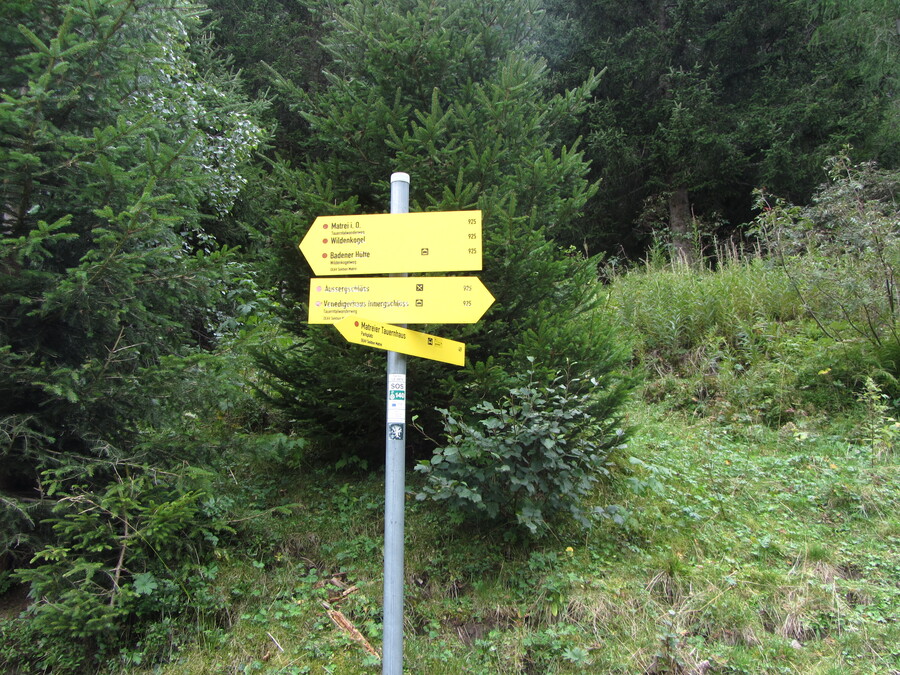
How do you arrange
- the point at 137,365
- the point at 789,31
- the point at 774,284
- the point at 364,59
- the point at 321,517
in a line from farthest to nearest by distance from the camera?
the point at 789,31 → the point at 774,284 → the point at 364,59 → the point at 321,517 → the point at 137,365

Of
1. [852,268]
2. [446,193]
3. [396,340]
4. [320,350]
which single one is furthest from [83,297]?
[852,268]

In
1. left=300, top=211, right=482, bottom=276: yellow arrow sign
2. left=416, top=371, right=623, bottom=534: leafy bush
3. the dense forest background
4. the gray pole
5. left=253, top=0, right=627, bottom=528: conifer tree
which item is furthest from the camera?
left=253, top=0, right=627, bottom=528: conifer tree

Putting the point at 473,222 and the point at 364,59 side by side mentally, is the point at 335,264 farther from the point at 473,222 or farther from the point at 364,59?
the point at 364,59

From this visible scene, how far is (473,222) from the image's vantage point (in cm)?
223

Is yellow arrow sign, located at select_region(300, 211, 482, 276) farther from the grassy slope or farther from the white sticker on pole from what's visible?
the grassy slope

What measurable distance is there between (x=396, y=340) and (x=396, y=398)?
0.24m

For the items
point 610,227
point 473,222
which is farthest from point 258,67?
point 473,222

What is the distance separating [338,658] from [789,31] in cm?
1278

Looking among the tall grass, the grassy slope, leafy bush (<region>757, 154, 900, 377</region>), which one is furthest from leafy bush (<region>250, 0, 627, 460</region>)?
leafy bush (<region>757, 154, 900, 377</region>)

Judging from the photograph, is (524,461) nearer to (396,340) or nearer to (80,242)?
(396,340)

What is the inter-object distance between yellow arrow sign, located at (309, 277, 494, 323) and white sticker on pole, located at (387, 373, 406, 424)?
0.79 ft

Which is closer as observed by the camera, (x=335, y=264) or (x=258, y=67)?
(x=335, y=264)

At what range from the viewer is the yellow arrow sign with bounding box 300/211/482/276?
2225mm

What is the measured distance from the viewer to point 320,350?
139 inches
